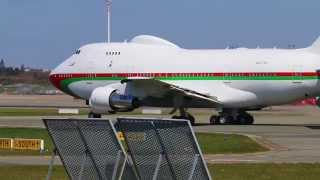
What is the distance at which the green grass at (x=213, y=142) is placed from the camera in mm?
30970

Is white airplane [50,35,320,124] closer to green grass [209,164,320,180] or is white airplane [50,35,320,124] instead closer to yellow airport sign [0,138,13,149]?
yellow airport sign [0,138,13,149]

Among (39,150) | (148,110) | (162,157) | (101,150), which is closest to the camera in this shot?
(162,157)

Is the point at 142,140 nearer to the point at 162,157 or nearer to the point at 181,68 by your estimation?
the point at 162,157

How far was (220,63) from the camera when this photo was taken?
1971 inches

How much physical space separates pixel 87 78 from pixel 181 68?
649 centimetres

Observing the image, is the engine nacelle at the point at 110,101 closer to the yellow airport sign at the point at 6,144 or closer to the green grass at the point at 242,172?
the yellow airport sign at the point at 6,144

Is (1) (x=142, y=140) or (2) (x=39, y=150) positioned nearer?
(1) (x=142, y=140)

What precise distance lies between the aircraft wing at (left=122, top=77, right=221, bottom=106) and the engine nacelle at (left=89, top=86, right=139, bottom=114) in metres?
0.99

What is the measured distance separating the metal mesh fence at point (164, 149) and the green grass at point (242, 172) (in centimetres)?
694

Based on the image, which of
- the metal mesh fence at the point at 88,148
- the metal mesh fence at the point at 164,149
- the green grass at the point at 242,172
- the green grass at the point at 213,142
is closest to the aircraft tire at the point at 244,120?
the green grass at the point at 213,142

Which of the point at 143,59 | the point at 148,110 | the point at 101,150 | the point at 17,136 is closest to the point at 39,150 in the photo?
the point at 17,136

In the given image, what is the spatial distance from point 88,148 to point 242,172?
27.3ft

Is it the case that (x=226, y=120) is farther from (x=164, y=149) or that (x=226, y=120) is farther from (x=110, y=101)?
(x=164, y=149)

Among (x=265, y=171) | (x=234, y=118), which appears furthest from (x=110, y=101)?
(x=265, y=171)
